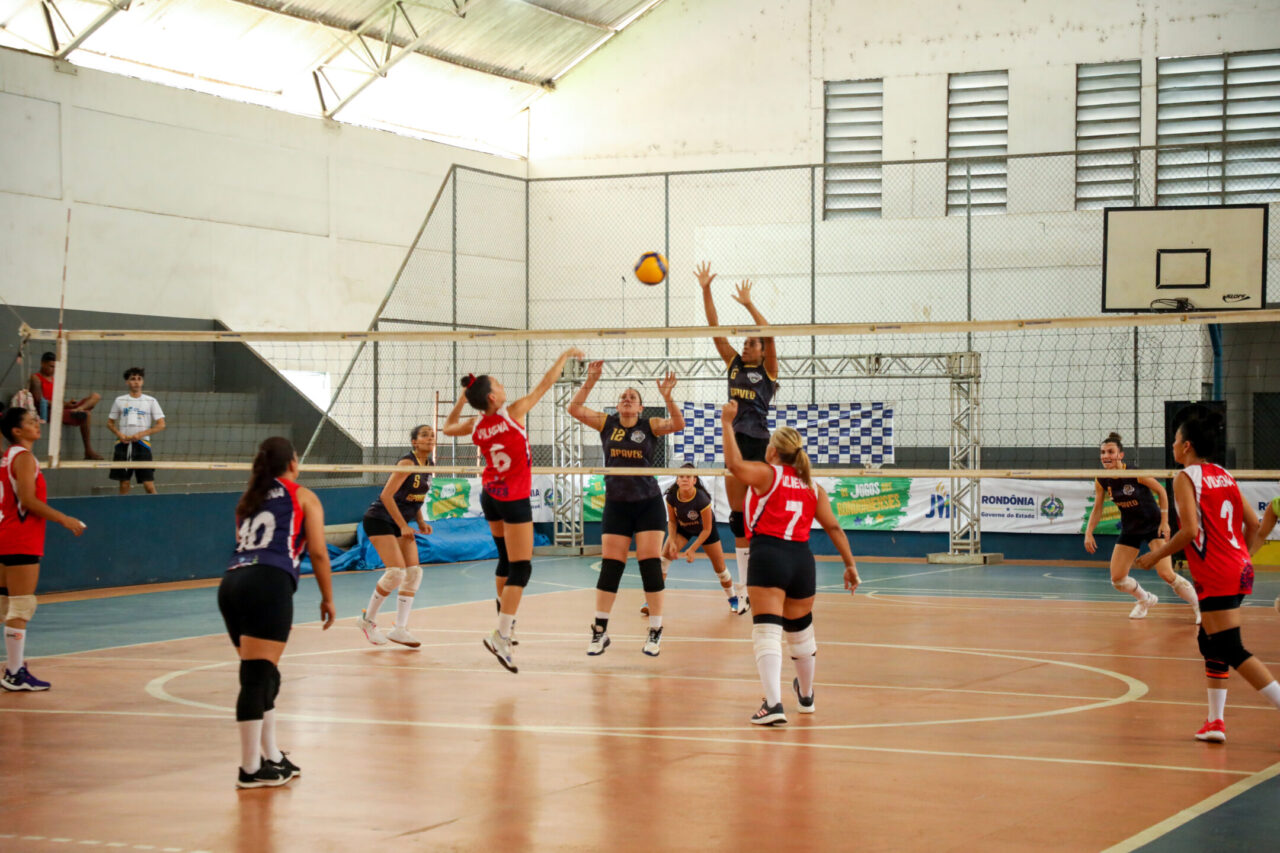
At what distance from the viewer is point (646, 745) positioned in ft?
22.4

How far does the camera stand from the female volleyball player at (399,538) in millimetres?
10656

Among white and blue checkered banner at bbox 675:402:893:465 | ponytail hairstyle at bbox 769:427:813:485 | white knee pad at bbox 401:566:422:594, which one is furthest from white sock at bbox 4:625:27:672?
white and blue checkered banner at bbox 675:402:893:465

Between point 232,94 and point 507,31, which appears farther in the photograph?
point 507,31

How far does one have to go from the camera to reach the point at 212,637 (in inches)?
452

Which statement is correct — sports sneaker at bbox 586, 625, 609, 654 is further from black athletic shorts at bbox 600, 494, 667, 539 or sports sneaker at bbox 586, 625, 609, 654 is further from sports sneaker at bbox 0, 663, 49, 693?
sports sneaker at bbox 0, 663, 49, 693

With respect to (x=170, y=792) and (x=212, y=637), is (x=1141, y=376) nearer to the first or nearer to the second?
(x=212, y=637)

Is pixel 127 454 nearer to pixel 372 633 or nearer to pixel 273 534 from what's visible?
pixel 372 633

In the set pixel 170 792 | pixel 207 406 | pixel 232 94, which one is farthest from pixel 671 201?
pixel 170 792

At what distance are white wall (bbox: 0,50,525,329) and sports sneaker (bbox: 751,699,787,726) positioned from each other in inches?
645

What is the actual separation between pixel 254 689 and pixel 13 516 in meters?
3.69

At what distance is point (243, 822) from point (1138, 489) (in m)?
9.95

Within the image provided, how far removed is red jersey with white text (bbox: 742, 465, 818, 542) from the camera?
733 centimetres

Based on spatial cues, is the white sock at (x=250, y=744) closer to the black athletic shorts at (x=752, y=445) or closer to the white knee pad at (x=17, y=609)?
the white knee pad at (x=17, y=609)

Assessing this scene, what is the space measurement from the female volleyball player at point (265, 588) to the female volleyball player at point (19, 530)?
10.7 ft
